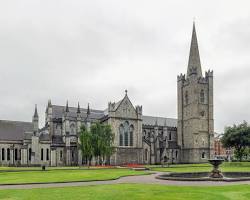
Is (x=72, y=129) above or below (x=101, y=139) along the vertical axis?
above

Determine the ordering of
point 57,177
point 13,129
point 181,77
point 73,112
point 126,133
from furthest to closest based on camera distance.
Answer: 1. point 181,77
2. point 73,112
3. point 126,133
4. point 13,129
5. point 57,177

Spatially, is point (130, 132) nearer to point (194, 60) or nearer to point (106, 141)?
point (106, 141)

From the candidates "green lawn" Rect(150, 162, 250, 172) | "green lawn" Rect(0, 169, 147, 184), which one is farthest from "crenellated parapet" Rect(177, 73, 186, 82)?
"green lawn" Rect(0, 169, 147, 184)

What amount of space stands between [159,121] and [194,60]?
23.7m

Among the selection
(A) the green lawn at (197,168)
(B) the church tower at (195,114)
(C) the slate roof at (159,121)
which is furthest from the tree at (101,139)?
(B) the church tower at (195,114)

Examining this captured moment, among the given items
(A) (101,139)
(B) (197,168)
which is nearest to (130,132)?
(A) (101,139)

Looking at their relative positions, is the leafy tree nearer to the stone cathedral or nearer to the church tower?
the stone cathedral

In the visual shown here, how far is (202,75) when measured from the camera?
107062 mm

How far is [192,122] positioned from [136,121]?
1989cm

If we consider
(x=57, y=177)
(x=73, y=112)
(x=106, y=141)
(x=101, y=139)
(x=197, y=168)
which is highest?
(x=73, y=112)

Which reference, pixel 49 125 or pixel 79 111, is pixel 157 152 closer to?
pixel 79 111

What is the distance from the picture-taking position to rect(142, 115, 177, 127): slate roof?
365ft

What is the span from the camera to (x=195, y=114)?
10338 cm

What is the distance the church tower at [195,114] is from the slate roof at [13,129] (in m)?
47.0
